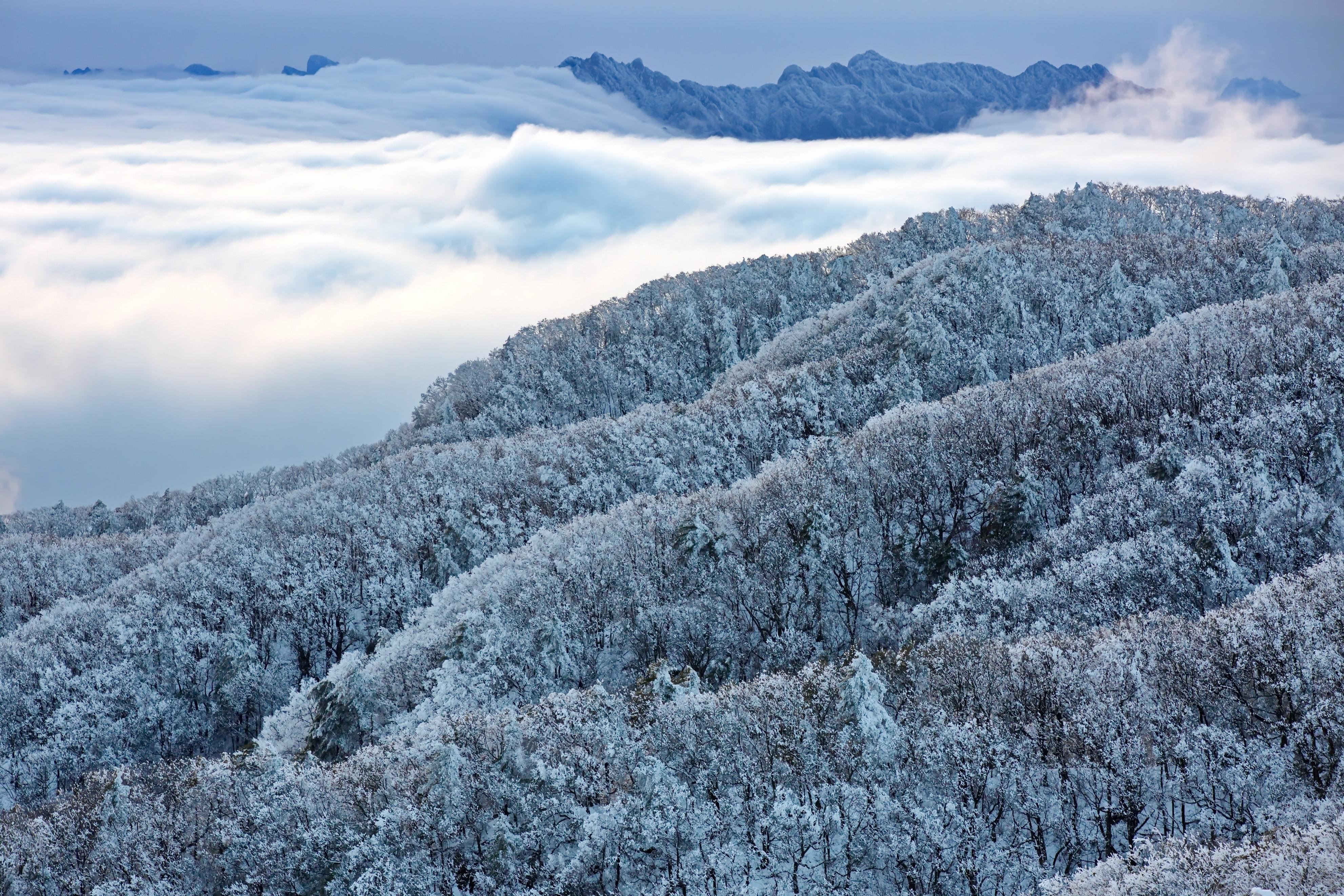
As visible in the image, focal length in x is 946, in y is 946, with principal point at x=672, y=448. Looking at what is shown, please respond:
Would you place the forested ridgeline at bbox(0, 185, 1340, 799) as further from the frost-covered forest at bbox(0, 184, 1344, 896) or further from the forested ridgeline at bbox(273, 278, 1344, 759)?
Answer: the forested ridgeline at bbox(273, 278, 1344, 759)

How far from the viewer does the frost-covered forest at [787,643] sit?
44250mm

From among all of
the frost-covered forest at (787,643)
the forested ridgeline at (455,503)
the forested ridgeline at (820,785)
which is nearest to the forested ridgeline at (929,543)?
the frost-covered forest at (787,643)

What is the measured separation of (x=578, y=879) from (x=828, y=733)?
47.5 feet

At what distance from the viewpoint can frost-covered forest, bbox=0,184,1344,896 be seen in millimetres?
44250

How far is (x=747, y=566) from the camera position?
268 feet

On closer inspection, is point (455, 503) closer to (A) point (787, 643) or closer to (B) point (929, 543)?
(A) point (787, 643)

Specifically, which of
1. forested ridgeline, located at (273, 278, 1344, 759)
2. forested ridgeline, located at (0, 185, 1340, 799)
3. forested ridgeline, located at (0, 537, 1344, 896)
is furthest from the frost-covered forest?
forested ridgeline, located at (0, 185, 1340, 799)

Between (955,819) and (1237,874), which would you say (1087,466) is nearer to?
(955,819)

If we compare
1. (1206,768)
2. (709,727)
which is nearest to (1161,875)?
(1206,768)

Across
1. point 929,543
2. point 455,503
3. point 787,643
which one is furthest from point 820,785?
point 455,503

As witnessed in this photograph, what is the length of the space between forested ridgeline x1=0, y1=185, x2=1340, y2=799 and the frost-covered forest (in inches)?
22.8

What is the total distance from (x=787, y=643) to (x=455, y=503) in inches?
2509

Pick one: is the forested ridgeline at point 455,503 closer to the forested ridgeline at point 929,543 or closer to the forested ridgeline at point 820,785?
the forested ridgeline at point 929,543

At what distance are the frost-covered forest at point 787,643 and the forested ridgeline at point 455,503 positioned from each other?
578 mm
